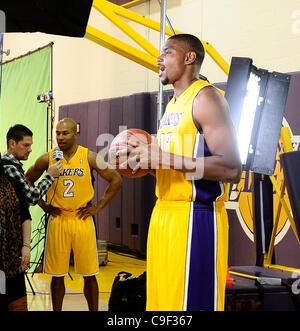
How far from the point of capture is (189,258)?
2.24 meters

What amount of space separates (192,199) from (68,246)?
2.63 metres

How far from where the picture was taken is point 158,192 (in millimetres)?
2398

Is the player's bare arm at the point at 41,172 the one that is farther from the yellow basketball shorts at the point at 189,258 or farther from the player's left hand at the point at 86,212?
the yellow basketball shorts at the point at 189,258

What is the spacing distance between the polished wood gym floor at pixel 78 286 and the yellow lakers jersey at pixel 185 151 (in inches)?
126

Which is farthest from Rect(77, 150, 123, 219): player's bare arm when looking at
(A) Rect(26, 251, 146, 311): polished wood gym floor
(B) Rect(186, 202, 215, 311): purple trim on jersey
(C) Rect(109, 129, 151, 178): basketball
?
(B) Rect(186, 202, 215, 311): purple trim on jersey

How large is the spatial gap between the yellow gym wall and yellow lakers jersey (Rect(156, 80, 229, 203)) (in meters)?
4.27

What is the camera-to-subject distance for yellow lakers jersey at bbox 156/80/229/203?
226cm

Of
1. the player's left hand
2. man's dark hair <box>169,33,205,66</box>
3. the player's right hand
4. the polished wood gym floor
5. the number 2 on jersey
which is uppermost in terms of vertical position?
man's dark hair <box>169,33,205,66</box>

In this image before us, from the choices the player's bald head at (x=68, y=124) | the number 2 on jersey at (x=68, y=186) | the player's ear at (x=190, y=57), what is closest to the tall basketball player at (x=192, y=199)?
the player's ear at (x=190, y=57)

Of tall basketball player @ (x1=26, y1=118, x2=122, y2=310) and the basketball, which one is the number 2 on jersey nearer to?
tall basketball player @ (x1=26, y1=118, x2=122, y2=310)

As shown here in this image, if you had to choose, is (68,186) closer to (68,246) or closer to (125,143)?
(68,246)

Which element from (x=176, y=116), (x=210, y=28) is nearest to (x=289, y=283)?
(x=176, y=116)

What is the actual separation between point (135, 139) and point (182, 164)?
0.89ft

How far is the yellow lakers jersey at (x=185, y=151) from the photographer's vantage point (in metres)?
2.26
